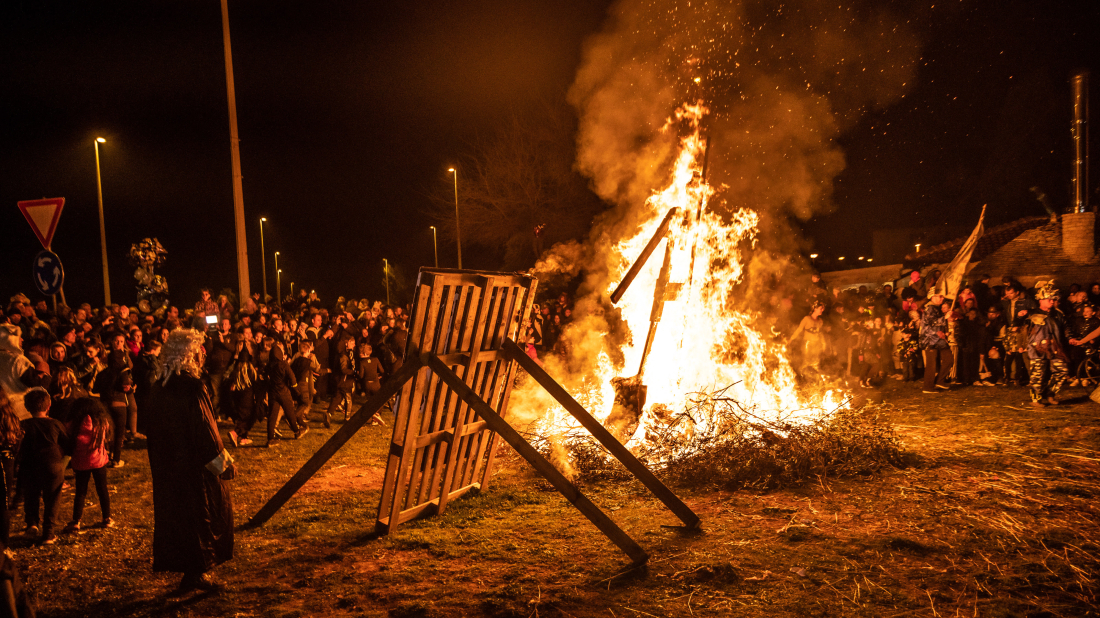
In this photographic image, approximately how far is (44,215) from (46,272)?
0.90 meters

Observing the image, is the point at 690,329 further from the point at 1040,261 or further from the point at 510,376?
the point at 1040,261

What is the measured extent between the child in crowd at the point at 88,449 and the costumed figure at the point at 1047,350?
11875 millimetres

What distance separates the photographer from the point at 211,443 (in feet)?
15.1

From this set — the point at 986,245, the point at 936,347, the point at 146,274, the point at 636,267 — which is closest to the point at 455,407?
the point at 636,267

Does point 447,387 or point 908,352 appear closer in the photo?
point 447,387

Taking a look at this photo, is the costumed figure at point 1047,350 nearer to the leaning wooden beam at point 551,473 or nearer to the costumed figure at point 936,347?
the costumed figure at point 936,347

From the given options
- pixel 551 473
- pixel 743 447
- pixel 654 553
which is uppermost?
pixel 551 473

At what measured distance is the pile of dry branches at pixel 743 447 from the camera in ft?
23.0

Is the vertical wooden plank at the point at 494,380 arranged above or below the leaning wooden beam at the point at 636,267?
below

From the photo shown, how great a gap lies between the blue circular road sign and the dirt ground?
365 cm

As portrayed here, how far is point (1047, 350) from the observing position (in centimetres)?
994

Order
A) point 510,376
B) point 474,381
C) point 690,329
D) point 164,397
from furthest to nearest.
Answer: point 690,329
point 510,376
point 474,381
point 164,397

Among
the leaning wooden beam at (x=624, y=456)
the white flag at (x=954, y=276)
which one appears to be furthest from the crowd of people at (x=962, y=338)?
the leaning wooden beam at (x=624, y=456)

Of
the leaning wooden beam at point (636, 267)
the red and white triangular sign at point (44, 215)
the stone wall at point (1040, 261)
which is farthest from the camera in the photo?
the stone wall at point (1040, 261)
